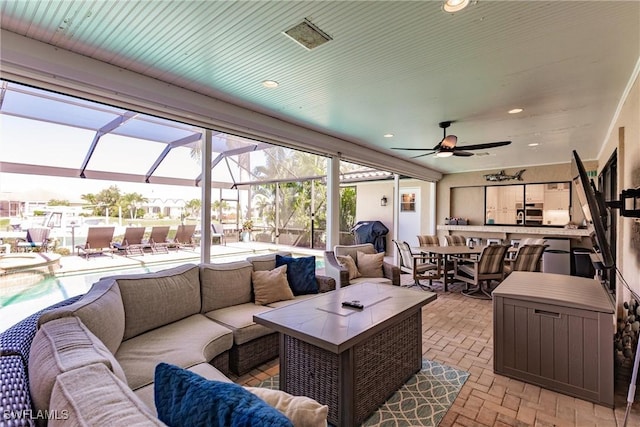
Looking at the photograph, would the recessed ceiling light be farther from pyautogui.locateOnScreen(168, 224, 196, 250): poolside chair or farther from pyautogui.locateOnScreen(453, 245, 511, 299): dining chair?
pyautogui.locateOnScreen(453, 245, 511, 299): dining chair

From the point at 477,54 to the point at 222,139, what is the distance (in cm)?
314

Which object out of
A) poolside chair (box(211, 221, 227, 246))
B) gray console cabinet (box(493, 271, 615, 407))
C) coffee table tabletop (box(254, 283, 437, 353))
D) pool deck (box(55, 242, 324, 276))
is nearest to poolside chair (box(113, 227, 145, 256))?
pool deck (box(55, 242, 324, 276))

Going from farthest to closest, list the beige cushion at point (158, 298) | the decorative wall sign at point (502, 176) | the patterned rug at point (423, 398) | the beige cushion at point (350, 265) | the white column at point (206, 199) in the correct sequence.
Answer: the decorative wall sign at point (502, 176) < the beige cushion at point (350, 265) < the white column at point (206, 199) < the beige cushion at point (158, 298) < the patterned rug at point (423, 398)

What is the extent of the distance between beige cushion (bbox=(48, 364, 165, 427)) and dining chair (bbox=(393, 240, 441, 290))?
5.32m

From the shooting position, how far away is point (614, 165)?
419 cm

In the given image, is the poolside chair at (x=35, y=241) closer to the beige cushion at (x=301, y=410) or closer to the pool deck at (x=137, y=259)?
the pool deck at (x=137, y=259)

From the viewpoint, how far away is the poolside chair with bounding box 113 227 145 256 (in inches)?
146

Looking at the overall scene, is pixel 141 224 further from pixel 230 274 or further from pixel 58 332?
pixel 58 332

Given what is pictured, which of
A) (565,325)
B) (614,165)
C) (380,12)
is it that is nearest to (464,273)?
(614,165)

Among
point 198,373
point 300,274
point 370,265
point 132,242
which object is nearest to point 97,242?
point 132,242

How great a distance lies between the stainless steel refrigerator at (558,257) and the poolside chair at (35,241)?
335 inches

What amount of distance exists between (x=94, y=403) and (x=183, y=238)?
3.26m

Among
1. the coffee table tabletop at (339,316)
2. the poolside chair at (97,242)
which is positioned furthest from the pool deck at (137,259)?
the coffee table tabletop at (339,316)

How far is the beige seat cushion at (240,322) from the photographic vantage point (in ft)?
8.59
